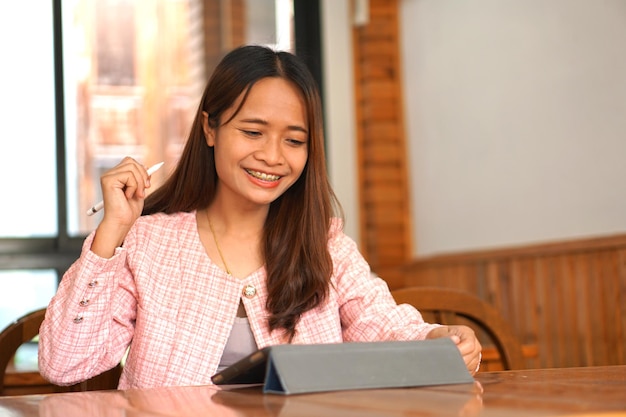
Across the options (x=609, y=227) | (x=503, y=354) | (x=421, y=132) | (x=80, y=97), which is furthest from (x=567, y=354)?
(x=80, y=97)

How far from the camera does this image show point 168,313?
177 cm

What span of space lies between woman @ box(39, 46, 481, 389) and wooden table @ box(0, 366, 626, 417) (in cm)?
46

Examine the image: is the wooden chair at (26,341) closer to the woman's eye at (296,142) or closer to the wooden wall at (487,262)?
the woman's eye at (296,142)

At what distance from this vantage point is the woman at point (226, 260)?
1.67 m

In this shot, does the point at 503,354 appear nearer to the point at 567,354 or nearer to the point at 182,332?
the point at 182,332

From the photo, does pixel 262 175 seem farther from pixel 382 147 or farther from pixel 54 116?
pixel 382 147

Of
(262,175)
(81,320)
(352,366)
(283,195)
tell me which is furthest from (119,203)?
(352,366)

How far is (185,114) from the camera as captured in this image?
22.8 feet

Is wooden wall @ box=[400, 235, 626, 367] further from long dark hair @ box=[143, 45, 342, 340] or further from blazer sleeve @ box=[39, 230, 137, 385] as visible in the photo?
blazer sleeve @ box=[39, 230, 137, 385]

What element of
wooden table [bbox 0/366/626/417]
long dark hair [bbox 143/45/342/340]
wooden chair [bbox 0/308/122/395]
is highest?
long dark hair [bbox 143/45/342/340]

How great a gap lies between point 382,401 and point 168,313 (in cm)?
90

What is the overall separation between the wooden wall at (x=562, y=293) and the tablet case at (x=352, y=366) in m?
2.40

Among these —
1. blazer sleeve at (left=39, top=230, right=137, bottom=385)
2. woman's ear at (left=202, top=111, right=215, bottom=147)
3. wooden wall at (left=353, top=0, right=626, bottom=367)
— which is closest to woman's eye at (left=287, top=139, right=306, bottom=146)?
woman's ear at (left=202, top=111, right=215, bottom=147)

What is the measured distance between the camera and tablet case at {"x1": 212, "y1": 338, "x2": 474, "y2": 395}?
41.3 inches
